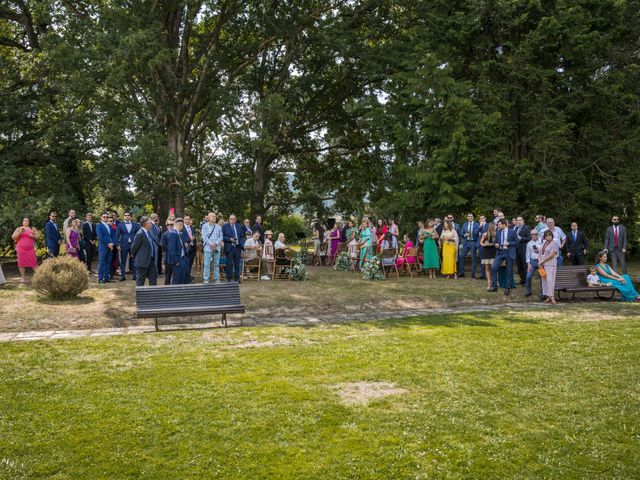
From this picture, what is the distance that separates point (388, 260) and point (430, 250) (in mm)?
1425

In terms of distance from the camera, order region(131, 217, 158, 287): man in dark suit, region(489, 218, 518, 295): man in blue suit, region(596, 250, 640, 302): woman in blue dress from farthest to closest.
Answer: region(489, 218, 518, 295): man in blue suit
region(596, 250, 640, 302): woman in blue dress
region(131, 217, 158, 287): man in dark suit

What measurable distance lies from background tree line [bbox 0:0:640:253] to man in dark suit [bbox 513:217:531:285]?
4153mm

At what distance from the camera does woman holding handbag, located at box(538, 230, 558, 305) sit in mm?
13234

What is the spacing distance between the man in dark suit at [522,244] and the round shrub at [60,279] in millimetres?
11222

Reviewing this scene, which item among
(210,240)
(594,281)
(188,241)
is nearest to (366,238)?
(210,240)

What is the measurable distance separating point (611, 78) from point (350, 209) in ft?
45.0

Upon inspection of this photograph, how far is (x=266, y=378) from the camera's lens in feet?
21.5

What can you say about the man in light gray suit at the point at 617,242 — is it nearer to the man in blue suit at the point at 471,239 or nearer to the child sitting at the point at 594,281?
the child sitting at the point at 594,281

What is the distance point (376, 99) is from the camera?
75.2 ft

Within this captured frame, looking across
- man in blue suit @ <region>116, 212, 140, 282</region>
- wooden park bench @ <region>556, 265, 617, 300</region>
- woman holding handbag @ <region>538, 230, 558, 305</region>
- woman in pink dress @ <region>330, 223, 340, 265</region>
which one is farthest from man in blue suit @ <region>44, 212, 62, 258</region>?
wooden park bench @ <region>556, 265, 617, 300</region>

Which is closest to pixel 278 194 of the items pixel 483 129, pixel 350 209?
pixel 350 209

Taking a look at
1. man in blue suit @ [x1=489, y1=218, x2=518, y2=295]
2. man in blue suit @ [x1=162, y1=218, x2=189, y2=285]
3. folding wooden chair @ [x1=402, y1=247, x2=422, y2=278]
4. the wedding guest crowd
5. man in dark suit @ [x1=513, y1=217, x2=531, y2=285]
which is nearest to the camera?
man in blue suit @ [x1=162, y1=218, x2=189, y2=285]

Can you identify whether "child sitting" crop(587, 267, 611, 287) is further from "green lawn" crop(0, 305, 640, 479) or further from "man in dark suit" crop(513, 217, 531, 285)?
"green lawn" crop(0, 305, 640, 479)

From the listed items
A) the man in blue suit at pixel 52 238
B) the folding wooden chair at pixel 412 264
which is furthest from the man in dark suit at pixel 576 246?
the man in blue suit at pixel 52 238
